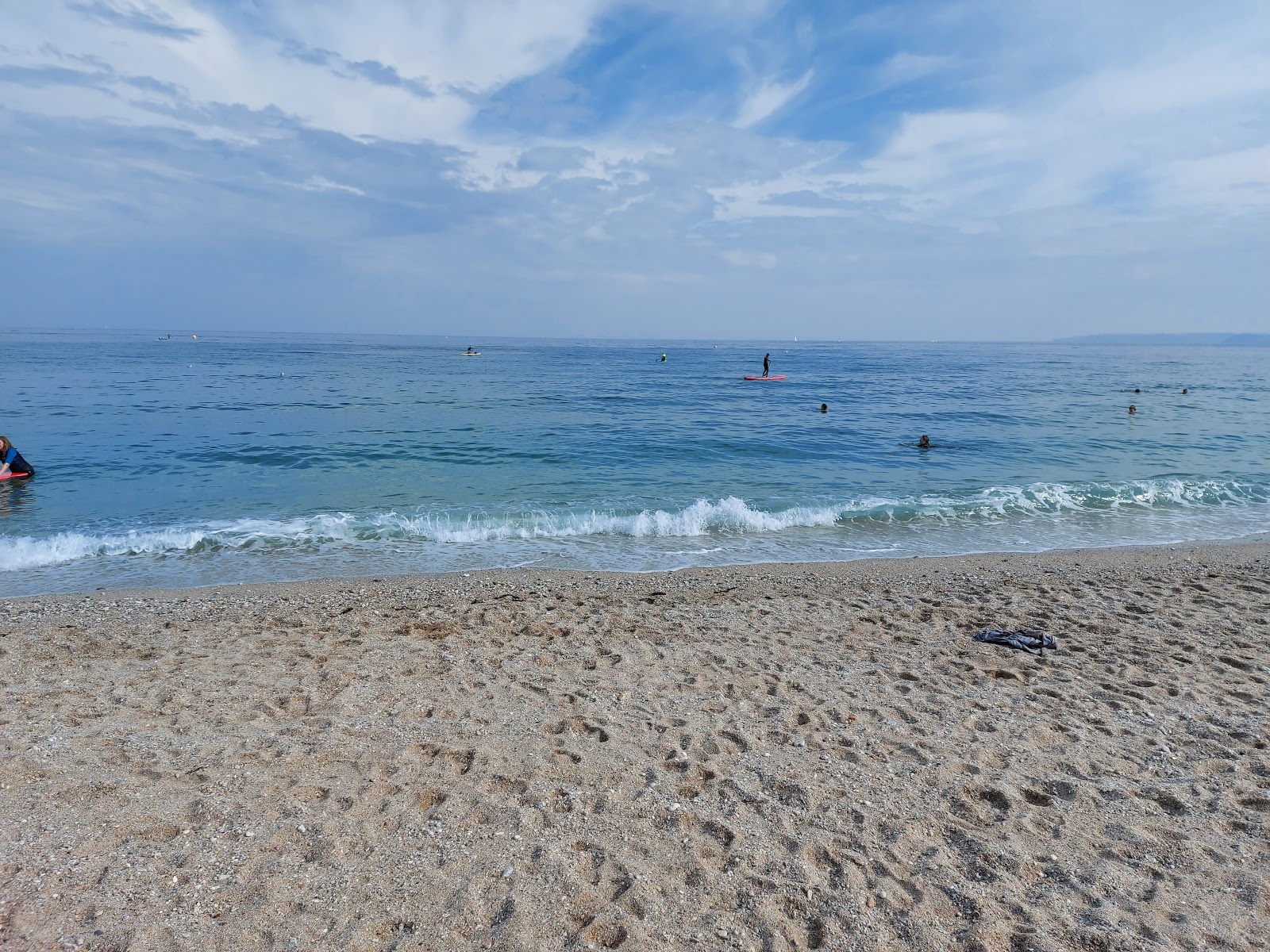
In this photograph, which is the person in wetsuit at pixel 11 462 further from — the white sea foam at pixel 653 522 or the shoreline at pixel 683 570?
the shoreline at pixel 683 570

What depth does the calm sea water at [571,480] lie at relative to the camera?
37.7 feet

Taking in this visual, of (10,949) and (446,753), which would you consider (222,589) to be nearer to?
(446,753)

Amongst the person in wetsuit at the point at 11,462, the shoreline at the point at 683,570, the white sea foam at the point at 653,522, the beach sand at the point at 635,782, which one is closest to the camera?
the beach sand at the point at 635,782

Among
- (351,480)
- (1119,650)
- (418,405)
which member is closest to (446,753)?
(1119,650)

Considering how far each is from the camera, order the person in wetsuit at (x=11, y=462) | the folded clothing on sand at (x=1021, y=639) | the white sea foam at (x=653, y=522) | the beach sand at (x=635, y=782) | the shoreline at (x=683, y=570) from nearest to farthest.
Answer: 1. the beach sand at (x=635, y=782)
2. the folded clothing on sand at (x=1021, y=639)
3. the shoreline at (x=683, y=570)
4. the white sea foam at (x=653, y=522)
5. the person in wetsuit at (x=11, y=462)

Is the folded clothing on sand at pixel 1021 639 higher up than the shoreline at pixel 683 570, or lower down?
higher up

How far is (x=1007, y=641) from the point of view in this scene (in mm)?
6922

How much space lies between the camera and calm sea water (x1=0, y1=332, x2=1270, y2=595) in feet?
37.7

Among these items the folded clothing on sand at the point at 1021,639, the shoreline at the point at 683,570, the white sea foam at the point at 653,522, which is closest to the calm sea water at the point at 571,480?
the white sea foam at the point at 653,522

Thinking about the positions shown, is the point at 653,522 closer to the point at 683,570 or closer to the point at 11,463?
the point at 683,570

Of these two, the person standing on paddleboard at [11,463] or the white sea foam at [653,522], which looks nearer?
the white sea foam at [653,522]

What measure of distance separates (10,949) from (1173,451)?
26827 millimetres

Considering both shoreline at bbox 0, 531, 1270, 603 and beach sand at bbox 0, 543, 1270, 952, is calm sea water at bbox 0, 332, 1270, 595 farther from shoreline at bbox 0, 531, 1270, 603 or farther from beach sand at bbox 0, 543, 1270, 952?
beach sand at bbox 0, 543, 1270, 952

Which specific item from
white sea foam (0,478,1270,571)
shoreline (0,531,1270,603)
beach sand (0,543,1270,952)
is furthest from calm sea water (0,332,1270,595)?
beach sand (0,543,1270,952)
